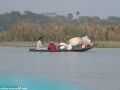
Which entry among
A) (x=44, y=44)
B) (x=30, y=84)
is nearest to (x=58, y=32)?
(x=44, y=44)

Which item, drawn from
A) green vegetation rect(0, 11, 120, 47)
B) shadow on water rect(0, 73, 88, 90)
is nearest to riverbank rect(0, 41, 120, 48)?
green vegetation rect(0, 11, 120, 47)

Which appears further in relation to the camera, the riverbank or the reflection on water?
the riverbank

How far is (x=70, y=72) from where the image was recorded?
19.2m

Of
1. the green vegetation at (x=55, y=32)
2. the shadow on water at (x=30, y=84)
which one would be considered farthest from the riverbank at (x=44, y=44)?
the shadow on water at (x=30, y=84)

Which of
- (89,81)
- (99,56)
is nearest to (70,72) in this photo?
(89,81)

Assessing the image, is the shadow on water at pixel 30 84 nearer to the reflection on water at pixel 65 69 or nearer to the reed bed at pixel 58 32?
the reflection on water at pixel 65 69

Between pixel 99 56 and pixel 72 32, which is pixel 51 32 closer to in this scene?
pixel 72 32

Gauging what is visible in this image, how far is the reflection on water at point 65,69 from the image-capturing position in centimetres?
1633

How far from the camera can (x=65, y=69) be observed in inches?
800

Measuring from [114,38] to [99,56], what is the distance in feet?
35.2

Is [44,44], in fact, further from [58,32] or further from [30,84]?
[30,84]

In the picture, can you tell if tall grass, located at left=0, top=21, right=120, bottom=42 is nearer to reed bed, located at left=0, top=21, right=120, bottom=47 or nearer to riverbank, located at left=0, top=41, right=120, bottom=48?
reed bed, located at left=0, top=21, right=120, bottom=47

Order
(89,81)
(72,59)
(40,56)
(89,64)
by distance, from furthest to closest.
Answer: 1. (40,56)
2. (72,59)
3. (89,64)
4. (89,81)

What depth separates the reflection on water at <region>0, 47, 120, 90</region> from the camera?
16328 millimetres
